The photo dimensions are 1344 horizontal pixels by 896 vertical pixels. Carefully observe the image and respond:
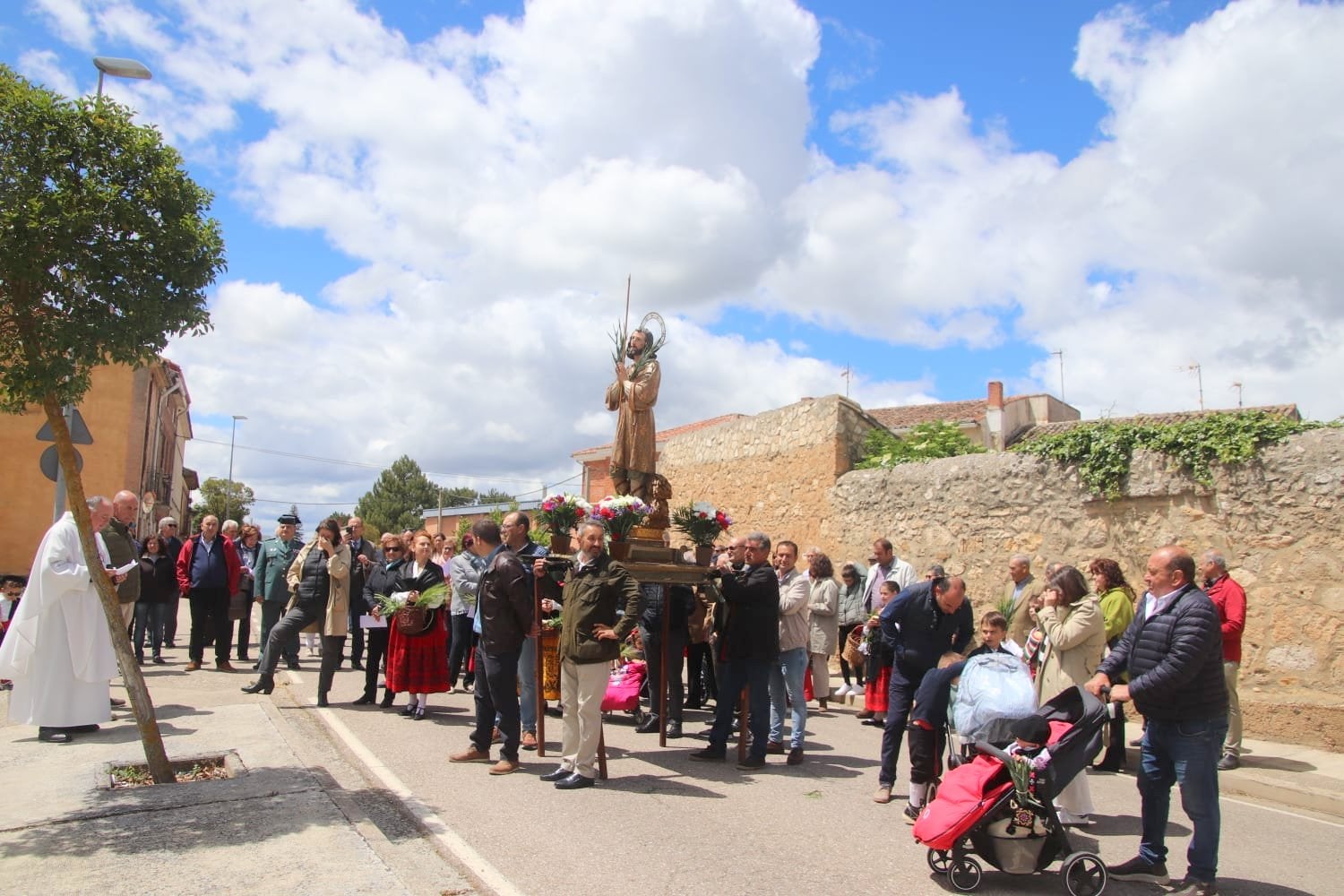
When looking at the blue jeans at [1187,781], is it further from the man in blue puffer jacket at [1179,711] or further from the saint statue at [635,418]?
the saint statue at [635,418]

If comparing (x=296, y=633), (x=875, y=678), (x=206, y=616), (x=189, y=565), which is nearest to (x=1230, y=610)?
(x=875, y=678)

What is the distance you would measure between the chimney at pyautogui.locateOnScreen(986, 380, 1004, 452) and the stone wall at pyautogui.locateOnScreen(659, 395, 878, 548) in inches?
577

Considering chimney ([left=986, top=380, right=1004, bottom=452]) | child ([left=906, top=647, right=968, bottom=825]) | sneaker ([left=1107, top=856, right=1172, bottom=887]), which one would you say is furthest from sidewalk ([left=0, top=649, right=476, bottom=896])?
chimney ([left=986, top=380, right=1004, bottom=452])

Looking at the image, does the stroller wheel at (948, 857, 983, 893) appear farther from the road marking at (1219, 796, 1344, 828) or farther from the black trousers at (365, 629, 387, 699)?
the black trousers at (365, 629, 387, 699)

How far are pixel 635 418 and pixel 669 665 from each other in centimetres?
294

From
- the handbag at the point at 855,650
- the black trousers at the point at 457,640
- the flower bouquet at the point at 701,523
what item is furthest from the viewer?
the handbag at the point at 855,650

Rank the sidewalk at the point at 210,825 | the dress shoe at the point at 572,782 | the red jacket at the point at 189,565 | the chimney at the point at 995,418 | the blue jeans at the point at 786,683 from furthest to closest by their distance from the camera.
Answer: the chimney at the point at 995,418
the red jacket at the point at 189,565
the blue jeans at the point at 786,683
the dress shoe at the point at 572,782
the sidewalk at the point at 210,825

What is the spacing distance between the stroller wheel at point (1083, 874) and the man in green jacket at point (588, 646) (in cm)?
311

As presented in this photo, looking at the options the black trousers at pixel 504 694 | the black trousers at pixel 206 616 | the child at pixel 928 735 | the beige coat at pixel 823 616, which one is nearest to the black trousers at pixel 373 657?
the black trousers at pixel 206 616

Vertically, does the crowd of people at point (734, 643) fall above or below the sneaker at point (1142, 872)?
above

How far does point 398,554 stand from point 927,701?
6.74m

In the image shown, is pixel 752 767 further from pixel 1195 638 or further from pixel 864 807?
pixel 1195 638

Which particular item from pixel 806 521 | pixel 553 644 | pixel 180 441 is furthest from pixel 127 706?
pixel 180 441

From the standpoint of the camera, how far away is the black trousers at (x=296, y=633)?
952cm
